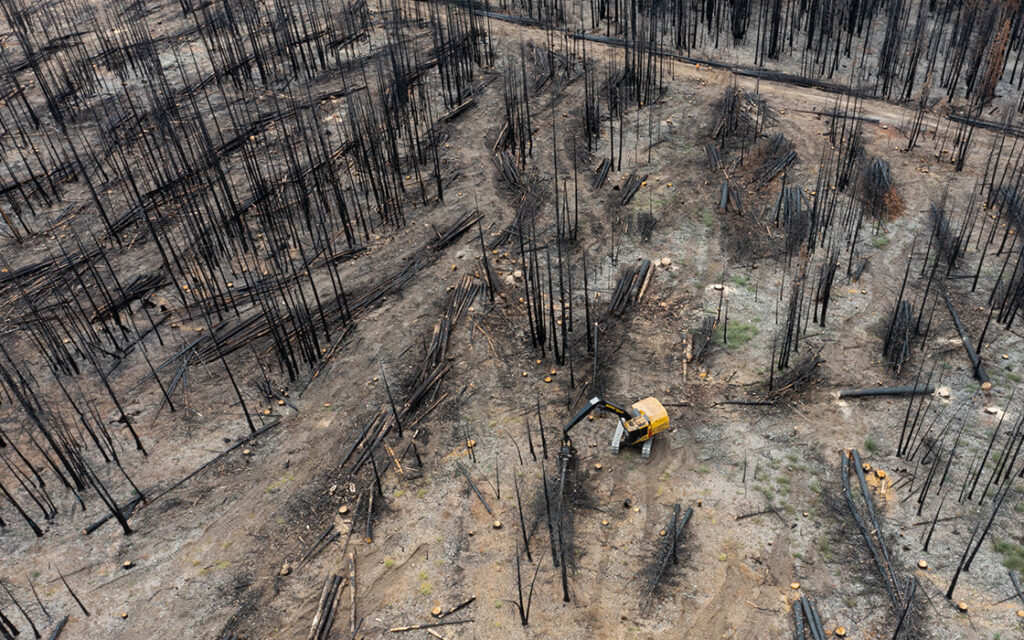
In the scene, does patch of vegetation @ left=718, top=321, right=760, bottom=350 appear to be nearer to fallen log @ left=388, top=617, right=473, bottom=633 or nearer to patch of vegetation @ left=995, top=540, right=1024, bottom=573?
patch of vegetation @ left=995, top=540, right=1024, bottom=573

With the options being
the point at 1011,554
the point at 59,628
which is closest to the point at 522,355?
the point at 1011,554

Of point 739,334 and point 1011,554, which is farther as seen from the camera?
point 739,334

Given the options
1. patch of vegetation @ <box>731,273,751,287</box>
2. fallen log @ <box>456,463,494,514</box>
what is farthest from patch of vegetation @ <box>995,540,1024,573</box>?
fallen log @ <box>456,463,494,514</box>

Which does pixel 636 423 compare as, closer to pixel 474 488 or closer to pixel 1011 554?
pixel 474 488

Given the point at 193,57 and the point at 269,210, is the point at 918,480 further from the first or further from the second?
the point at 193,57

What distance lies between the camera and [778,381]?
9.05 meters

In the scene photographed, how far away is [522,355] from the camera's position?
9703 millimetres

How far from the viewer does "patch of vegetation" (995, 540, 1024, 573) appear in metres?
6.78

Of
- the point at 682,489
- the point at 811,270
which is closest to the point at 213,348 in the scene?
the point at 682,489

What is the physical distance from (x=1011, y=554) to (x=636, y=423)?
13.4 feet

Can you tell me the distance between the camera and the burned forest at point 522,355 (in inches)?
272

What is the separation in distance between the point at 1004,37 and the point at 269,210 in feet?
57.3

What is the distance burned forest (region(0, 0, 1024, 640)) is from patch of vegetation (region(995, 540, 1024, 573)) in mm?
33

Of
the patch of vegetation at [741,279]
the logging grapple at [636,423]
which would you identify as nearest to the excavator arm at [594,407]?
the logging grapple at [636,423]
